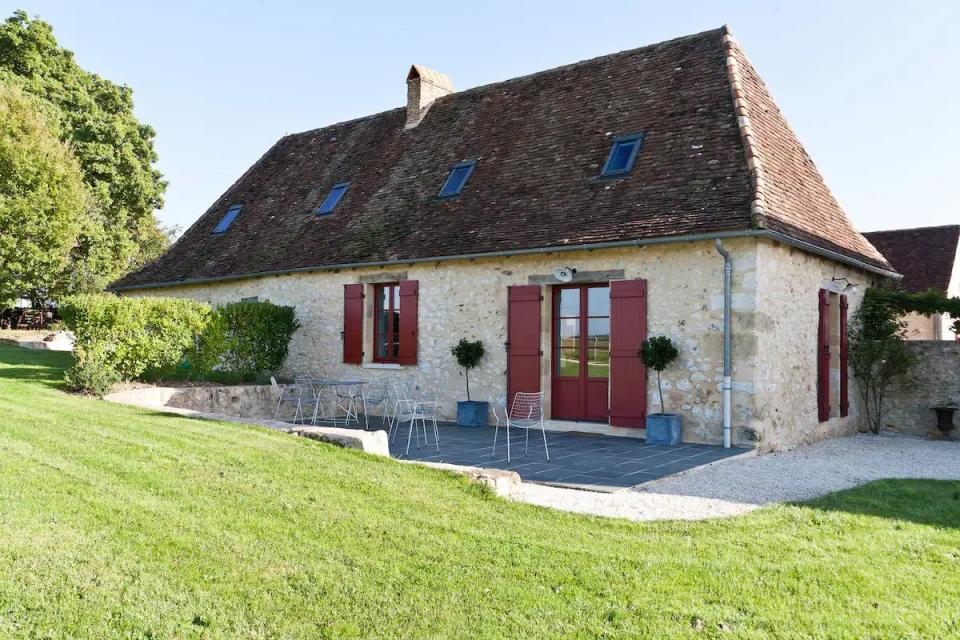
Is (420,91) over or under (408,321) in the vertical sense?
over

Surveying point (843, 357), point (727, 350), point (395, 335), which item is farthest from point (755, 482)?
point (395, 335)

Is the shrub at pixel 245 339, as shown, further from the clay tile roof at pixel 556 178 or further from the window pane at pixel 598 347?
the window pane at pixel 598 347

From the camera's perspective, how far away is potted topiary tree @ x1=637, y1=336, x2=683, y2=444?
9367mm

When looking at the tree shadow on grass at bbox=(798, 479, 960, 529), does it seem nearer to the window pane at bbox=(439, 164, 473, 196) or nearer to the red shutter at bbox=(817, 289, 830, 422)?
the red shutter at bbox=(817, 289, 830, 422)

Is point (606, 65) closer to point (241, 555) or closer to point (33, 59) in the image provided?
point (241, 555)

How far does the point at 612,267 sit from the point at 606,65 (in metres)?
4.92

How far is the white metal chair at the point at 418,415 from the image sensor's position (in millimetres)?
8992

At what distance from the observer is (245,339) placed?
13055 mm

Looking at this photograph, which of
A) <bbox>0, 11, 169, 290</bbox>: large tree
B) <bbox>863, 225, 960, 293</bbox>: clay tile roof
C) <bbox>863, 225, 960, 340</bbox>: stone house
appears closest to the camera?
<bbox>863, 225, 960, 340</bbox>: stone house

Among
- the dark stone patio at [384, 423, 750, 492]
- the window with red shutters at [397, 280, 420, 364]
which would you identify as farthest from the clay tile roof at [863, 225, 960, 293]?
the window with red shutters at [397, 280, 420, 364]

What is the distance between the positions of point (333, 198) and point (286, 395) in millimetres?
4676

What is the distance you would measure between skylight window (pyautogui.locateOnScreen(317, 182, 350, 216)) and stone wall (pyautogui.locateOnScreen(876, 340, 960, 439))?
1065 centimetres

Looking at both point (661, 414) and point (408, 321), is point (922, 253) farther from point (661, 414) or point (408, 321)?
point (408, 321)

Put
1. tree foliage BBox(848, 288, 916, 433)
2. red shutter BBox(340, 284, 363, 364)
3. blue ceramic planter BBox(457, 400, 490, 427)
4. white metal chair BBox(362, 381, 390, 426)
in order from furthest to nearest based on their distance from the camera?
red shutter BBox(340, 284, 363, 364)
white metal chair BBox(362, 381, 390, 426)
tree foliage BBox(848, 288, 916, 433)
blue ceramic planter BBox(457, 400, 490, 427)
